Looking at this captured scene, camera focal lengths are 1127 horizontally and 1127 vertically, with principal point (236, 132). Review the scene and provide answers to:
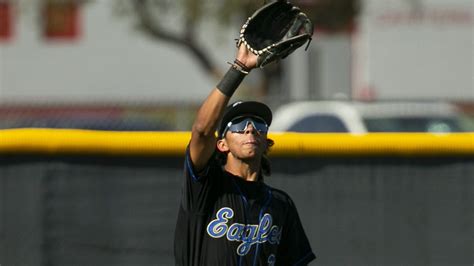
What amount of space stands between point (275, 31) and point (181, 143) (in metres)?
2.13

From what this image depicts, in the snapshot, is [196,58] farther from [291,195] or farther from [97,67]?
[291,195]

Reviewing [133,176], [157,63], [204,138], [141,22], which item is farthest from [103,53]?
[204,138]

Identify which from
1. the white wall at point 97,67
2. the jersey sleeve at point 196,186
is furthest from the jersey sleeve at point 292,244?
the white wall at point 97,67

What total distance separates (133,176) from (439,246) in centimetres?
182

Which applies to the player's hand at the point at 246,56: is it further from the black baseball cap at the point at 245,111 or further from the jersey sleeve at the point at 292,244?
the jersey sleeve at the point at 292,244

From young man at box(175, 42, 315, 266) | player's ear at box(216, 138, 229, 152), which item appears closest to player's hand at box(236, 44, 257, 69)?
young man at box(175, 42, 315, 266)

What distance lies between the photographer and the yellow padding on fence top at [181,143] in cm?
633

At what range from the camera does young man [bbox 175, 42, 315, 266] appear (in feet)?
15.2

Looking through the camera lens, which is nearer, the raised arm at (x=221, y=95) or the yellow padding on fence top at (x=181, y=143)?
the raised arm at (x=221, y=95)

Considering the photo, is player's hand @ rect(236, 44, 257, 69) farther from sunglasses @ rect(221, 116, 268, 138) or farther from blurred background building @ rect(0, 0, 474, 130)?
blurred background building @ rect(0, 0, 474, 130)

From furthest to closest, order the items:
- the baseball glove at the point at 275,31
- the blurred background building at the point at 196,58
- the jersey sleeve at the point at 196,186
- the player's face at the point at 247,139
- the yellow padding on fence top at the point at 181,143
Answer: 1. the blurred background building at the point at 196,58
2. the yellow padding on fence top at the point at 181,143
3. the player's face at the point at 247,139
4. the jersey sleeve at the point at 196,186
5. the baseball glove at the point at 275,31

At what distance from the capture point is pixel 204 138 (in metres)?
4.43

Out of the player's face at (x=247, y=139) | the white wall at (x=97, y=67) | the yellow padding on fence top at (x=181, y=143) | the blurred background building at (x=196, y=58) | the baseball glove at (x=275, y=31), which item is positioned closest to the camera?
the baseball glove at (x=275, y=31)

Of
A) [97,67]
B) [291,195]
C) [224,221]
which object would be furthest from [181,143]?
[97,67]
